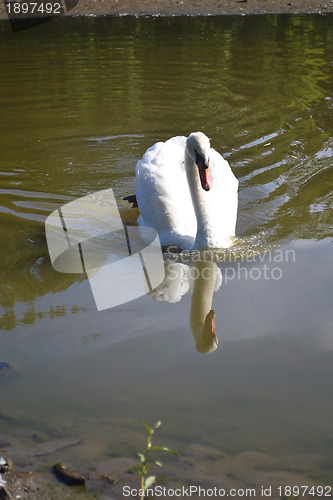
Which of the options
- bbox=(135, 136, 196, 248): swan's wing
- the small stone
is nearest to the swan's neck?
bbox=(135, 136, 196, 248): swan's wing

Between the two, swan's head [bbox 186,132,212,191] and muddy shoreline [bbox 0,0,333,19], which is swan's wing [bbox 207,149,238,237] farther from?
muddy shoreline [bbox 0,0,333,19]

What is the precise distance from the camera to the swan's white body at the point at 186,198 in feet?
19.0

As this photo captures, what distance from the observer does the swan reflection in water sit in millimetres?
4441

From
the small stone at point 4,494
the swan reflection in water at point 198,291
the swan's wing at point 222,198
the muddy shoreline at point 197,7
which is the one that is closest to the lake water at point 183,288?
the swan reflection in water at point 198,291

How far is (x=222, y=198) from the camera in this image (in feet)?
20.6

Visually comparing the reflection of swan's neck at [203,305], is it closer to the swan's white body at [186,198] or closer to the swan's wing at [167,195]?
the swan's white body at [186,198]

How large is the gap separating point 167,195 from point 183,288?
1163mm

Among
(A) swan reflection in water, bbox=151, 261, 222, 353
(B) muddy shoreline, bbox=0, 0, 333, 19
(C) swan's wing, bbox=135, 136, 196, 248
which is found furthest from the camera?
(B) muddy shoreline, bbox=0, 0, 333, 19

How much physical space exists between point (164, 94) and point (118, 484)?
8558mm

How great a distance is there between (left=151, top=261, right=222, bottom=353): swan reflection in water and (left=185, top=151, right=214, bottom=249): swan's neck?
19cm

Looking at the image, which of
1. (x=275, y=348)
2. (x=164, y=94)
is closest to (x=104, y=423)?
(x=275, y=348)

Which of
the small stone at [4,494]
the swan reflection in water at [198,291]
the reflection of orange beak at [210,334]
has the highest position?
the small stone at [4,494]

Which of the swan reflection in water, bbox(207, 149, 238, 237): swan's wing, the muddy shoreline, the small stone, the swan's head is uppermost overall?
the muddy shoreline

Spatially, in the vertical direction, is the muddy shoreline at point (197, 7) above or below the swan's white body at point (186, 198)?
above
